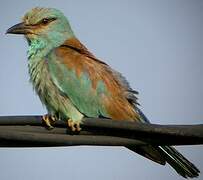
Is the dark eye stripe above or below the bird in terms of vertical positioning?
above

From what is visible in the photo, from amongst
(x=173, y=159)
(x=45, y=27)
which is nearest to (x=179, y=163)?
(x=173, y=159)

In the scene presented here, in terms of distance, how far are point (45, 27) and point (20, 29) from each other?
0.28 metres

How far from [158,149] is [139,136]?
1337 mm

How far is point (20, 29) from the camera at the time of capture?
575 centimetres

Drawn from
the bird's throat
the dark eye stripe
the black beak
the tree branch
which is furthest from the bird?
the tree branch

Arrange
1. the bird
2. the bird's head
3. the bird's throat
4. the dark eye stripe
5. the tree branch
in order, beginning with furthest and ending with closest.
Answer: the dark eye stripe
the bird's head
the bird's throat
the bird
the tree branch

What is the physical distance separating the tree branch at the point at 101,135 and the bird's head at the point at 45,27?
2.91 m

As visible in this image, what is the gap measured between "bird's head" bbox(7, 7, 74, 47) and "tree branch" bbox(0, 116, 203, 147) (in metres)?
2.91

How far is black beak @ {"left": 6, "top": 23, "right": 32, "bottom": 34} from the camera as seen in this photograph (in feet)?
18.8

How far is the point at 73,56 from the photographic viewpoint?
205 inches

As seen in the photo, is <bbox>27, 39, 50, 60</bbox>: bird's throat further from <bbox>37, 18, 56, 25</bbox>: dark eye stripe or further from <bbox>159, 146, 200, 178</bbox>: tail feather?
<bbox>159, 146, 200, 178</bbox>: tail feather

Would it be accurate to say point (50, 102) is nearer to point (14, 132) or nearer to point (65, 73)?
point (65, 73)

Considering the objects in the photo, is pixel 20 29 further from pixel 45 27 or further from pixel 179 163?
pixel 179 163

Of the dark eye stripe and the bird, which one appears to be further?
the dark eye stripe
